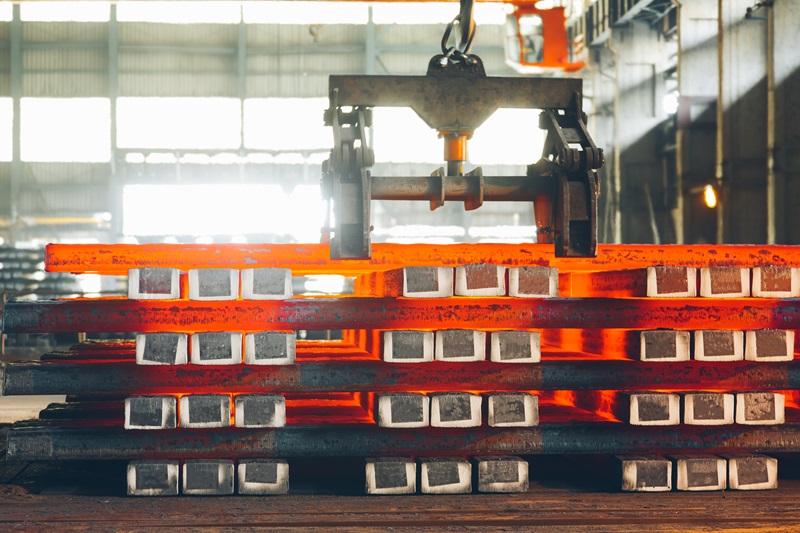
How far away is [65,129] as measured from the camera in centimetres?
2716

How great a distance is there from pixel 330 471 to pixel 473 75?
2184 mm

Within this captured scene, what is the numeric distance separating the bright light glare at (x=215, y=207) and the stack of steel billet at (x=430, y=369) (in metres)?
21.0

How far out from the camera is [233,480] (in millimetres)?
3977

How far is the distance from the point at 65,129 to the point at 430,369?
26.1 m

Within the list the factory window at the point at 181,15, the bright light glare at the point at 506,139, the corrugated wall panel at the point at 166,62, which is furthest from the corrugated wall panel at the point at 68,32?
the bright light glare at the point at 506,139

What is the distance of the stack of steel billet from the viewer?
3910 millimetres

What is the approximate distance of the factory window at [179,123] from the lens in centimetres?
2652

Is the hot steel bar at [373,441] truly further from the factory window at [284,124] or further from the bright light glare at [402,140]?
the factory window at [284,124]

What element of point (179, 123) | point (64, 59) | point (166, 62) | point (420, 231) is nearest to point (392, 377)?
point (420, 231)

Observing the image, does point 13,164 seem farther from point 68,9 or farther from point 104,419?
point 104,419

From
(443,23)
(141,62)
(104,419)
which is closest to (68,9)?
(141,62)

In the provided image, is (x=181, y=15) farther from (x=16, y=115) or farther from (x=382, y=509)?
(x=382, y=509)

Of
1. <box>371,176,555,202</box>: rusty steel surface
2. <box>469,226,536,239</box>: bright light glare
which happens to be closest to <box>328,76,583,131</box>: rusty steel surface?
<box>371,176,555,202</box>: rusty steel surface

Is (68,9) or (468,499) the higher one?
(68,9)
